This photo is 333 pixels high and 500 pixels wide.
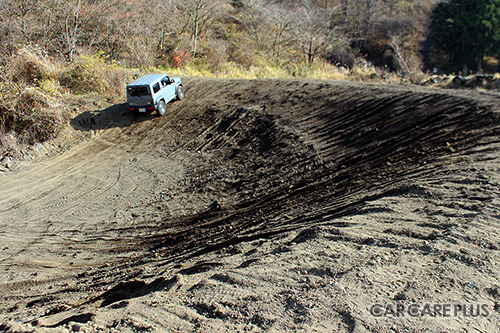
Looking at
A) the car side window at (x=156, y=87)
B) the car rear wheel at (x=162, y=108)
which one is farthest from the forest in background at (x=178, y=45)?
the car side window at (x=156, y=87)

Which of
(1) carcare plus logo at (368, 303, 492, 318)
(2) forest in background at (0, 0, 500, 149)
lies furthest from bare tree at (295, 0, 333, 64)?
(1) carcare plus logo at (368, 303, 492, 318)

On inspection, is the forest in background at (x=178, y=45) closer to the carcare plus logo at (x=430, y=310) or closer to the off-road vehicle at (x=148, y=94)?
the off-road vehicle at (x=148, y=94)

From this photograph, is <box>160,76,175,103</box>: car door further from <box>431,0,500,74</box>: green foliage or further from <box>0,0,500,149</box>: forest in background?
<box>431,0,500,74</box>: green foliage

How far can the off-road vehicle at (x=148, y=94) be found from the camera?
14.3 metres

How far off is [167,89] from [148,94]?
3.94ft

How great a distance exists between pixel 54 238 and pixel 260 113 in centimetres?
825

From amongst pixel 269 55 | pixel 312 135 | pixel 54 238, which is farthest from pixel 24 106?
pixel 269 55

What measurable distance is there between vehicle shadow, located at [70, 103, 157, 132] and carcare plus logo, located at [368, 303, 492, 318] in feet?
44.8

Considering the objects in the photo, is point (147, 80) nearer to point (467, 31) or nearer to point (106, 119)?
point (106, 119)

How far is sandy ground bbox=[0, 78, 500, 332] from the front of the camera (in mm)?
4004

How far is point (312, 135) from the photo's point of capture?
1130 centimetres

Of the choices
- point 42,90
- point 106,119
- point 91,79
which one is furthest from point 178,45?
point 42,90

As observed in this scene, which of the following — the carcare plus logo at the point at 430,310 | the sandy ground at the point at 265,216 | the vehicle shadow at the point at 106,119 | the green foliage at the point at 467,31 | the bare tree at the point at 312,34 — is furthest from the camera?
the green foliage at the point at 467,31

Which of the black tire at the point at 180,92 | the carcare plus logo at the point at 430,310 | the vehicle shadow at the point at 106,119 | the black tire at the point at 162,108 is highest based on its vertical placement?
the black tire at the point at 180,92
